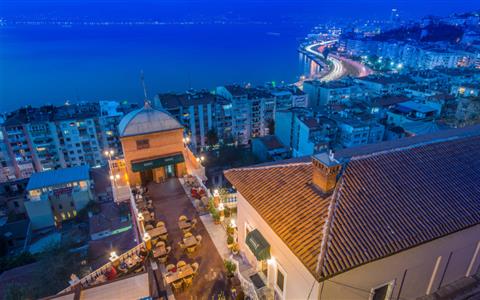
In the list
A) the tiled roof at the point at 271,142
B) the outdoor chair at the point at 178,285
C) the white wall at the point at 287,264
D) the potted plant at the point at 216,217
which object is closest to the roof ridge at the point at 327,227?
the white wall at the point at 287,264

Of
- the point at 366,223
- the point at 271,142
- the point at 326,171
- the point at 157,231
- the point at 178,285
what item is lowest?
the point at 271,142

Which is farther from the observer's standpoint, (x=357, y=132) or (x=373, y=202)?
(x=357, y=132)

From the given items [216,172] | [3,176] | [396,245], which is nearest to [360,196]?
[396,245]

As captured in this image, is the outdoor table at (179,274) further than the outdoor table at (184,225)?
No

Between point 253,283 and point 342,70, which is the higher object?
point 253,283

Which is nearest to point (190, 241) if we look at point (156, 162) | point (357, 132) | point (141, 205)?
point (141, 205)

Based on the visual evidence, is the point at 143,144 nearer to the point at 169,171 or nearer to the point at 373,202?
the point at 169,171

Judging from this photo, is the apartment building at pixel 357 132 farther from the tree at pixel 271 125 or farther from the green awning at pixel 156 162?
the green awning at pixel 156 162

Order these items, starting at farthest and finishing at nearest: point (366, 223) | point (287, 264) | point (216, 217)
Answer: point (216, 217) < point (287, 264) < point (366, 223)

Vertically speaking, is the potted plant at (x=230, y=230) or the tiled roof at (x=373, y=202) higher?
the tiled roof at (x=373, y=202)
